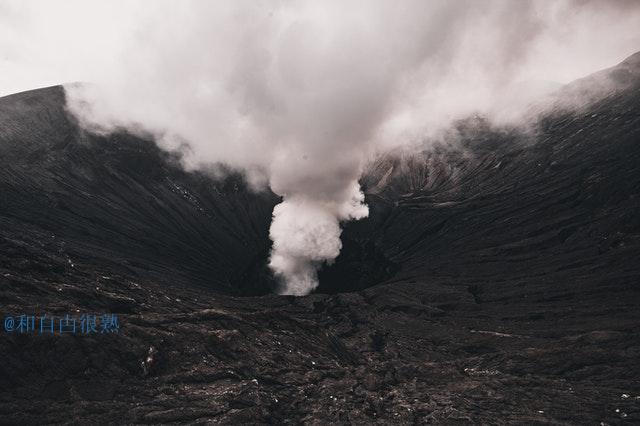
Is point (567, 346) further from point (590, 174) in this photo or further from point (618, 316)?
point (590, 174)

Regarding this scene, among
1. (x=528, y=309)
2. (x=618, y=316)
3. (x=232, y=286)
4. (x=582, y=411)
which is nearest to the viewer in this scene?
(x=582, y=411)

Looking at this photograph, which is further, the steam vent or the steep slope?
the steep slope

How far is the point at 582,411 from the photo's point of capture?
28.5 meters

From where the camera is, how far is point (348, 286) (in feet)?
286

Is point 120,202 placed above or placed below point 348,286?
above

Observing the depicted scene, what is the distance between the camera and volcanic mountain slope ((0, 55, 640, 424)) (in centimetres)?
2720

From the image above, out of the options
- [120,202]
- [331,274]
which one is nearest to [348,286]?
[331,274]

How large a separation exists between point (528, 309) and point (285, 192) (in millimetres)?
74673

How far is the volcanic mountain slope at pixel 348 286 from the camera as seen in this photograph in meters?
27.2

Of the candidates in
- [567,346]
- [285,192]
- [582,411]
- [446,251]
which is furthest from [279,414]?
[285,192]

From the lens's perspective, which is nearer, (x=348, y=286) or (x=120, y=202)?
(x=120, y=202)

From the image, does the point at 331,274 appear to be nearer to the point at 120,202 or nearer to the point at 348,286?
the point at 348,286

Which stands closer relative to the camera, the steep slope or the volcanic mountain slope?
the volcanic mountain slope

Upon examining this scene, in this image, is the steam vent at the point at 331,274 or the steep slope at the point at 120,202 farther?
the steep slope at the point at 120,202
